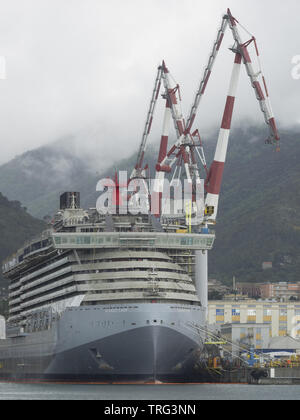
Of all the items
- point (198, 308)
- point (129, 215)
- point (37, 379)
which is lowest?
point (37, 379)

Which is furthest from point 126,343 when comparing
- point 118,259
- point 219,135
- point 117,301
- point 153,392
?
point 219,135

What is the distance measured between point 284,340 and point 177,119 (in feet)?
112

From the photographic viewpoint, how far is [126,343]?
90.4 m

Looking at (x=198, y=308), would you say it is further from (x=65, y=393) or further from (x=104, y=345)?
(x=65, y=393)

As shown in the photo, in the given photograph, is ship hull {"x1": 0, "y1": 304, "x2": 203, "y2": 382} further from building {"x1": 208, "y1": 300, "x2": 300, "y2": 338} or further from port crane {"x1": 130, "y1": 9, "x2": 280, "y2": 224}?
building {"x1": 208, "y1": 300, "x2": 300, "y2": 338}

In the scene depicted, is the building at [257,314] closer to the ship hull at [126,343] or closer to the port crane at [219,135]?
the port crane at [219,135]

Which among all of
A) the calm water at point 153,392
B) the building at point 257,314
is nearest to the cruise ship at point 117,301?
the calm water at point 153,392

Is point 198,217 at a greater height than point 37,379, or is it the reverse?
point 198,217

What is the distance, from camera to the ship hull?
90.4 m

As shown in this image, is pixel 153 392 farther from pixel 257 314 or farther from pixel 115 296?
pixel 257 314

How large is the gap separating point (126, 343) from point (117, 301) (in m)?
4.24

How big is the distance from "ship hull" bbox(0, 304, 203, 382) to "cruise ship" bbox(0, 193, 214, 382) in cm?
9

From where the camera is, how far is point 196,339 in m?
94.9
